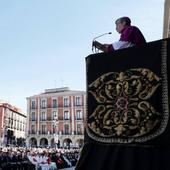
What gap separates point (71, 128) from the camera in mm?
55406

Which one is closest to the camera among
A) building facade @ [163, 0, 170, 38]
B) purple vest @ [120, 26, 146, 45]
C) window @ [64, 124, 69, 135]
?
purple vest @ [120, 26, 146, 45]

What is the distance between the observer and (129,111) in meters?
2.15

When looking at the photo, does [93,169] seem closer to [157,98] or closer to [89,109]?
[89,109]

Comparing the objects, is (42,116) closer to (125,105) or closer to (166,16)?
(166,16)

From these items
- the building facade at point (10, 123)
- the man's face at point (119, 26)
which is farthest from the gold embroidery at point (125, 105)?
the building facade at point (10, 123)

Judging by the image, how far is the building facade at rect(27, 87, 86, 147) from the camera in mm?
55094

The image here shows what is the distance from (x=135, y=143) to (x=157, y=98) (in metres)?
0.33

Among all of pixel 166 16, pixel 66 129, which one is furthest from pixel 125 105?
pixel 66 129

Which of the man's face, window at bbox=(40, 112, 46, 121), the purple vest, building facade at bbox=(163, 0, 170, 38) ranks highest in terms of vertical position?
building facade at bbox=(163, 0, 170, 38)

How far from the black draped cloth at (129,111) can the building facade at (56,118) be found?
51474 mm

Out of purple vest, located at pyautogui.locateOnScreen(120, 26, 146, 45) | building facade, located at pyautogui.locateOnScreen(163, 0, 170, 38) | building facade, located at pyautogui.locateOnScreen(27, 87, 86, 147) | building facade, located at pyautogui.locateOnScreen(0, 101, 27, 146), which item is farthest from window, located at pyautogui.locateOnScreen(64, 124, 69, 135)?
purple vest, located at pyautogui.locateOnScreen(120, 26, 146, 45)

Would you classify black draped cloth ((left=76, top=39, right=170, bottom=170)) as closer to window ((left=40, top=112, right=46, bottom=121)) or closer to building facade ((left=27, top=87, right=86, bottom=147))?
building facade ((left=27, top=87, right=86, bottom=147))

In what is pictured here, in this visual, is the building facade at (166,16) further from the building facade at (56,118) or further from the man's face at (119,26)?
the building facade at (56,118)

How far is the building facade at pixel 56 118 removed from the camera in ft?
181
